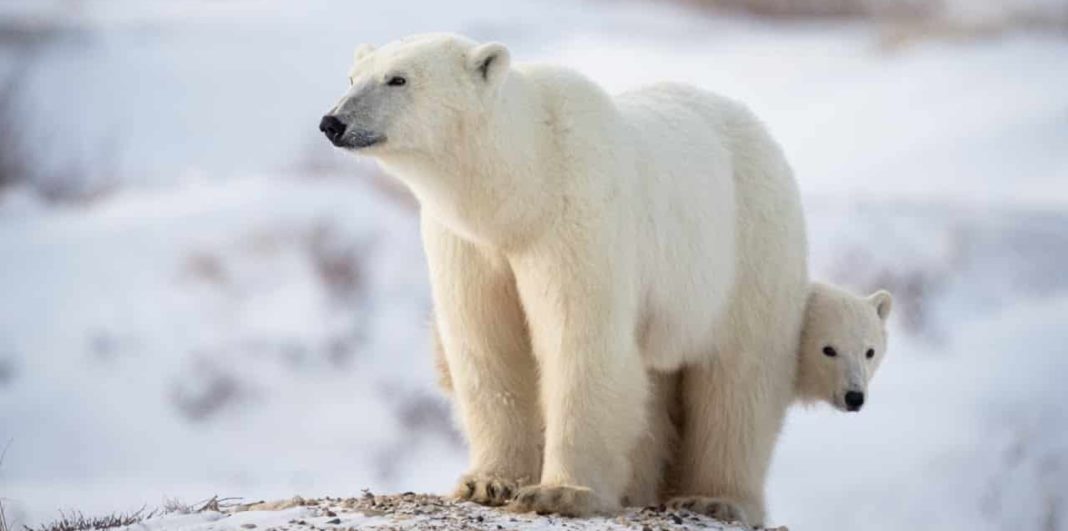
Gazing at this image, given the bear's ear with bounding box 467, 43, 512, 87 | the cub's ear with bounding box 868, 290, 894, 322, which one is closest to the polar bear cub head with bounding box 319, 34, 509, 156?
the bear's ear with bounding box 467, 43, 512, 87

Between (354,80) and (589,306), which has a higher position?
(354,80)

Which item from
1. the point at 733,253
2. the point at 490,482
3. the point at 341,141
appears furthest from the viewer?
the point at 733,253

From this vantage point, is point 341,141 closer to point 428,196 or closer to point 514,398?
point 428,196

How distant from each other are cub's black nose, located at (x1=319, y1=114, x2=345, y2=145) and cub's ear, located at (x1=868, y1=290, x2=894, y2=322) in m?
2.93

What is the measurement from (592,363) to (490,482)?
2.37 ft

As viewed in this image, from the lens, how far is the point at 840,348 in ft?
26.8

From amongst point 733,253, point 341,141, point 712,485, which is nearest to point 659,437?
point 712,485

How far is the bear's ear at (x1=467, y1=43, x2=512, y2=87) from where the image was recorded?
698 centimetres

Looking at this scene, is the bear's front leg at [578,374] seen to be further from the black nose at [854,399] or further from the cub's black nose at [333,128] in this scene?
the black nose at [854,399]

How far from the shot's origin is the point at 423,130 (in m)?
6.91

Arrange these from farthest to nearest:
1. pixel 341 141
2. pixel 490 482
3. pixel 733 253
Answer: pixel 733 253 → pixel 490 482 → pixel 341 141

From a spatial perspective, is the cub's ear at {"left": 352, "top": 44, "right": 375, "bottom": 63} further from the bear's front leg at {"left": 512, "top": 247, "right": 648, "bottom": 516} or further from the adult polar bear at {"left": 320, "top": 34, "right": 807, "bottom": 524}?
the bear's front leg at {"left": 512, "top": 247, "right": 648, "bottom": 516}

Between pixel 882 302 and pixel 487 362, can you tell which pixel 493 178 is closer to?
pixel 487 362

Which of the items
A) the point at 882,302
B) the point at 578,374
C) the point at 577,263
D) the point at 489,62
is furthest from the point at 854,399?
the point at 489,62
